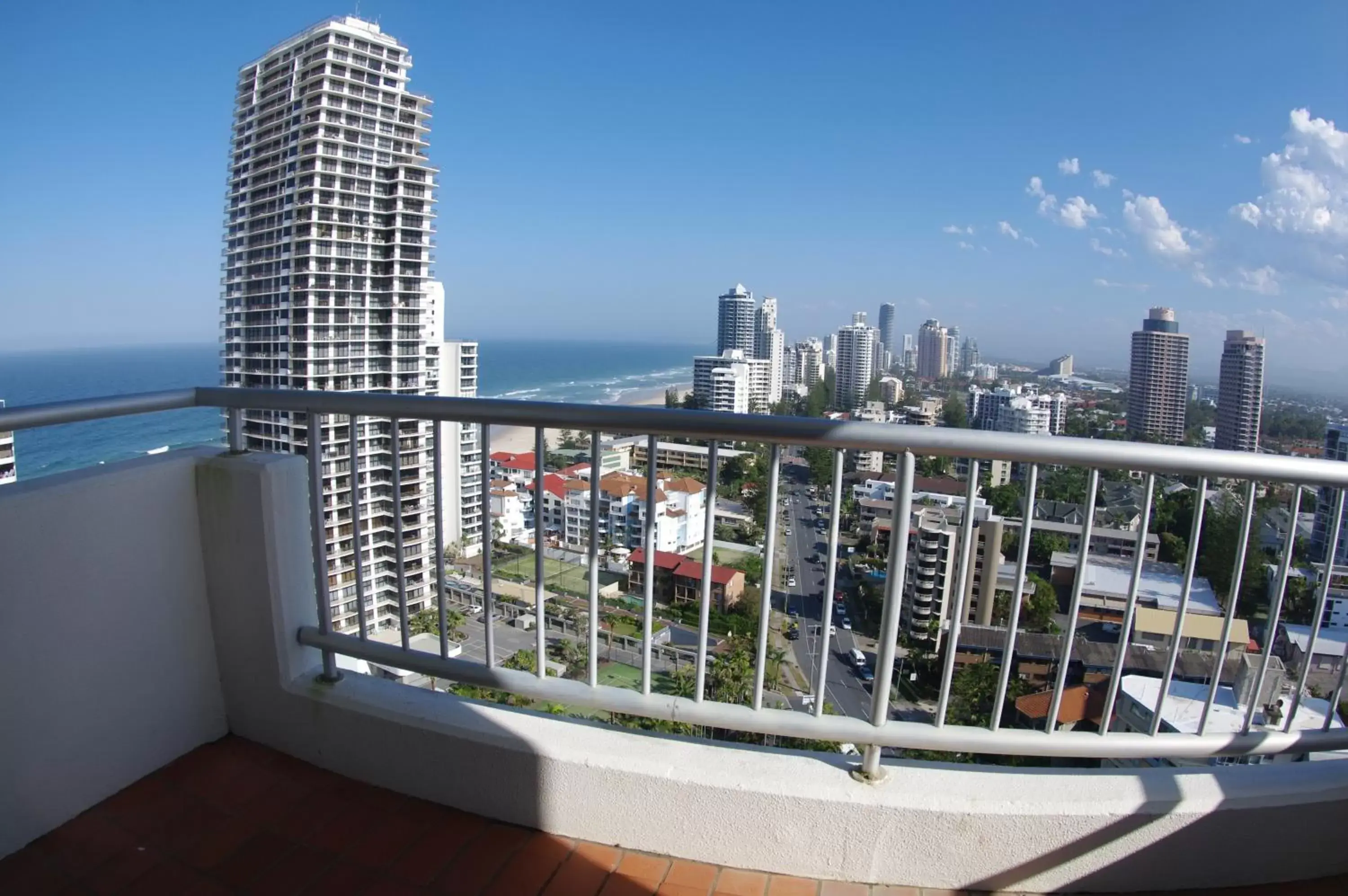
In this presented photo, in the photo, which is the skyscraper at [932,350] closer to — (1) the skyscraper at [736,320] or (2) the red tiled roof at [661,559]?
(1) the skyscraper at [736,320]

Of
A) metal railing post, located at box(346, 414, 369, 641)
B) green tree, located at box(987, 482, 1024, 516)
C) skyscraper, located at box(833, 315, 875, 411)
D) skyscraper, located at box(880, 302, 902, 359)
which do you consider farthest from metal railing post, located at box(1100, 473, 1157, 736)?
skyscraper, located at box(880, 302, 902, 359)

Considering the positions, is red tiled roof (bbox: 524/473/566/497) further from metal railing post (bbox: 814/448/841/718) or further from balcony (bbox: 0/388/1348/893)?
metal railing post (bbox: 814/448/841/718)

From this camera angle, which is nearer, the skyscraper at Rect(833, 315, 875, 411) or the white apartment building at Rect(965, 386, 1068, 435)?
the white apartment building at Rect(965, 386, 1068, 435)

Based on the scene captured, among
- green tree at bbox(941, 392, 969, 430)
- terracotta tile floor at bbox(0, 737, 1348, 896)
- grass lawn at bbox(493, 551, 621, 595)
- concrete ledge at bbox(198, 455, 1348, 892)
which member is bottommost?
terracotta tile floor at bbox(0, 737, 1348, 896)

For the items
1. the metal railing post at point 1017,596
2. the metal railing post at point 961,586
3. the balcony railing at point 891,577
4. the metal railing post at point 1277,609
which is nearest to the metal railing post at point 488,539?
the balcony railing at point 891,577

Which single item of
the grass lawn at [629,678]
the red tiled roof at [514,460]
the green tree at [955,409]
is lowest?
the grass lawn at [629,678]

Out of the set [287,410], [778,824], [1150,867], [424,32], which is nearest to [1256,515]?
[1150,867]

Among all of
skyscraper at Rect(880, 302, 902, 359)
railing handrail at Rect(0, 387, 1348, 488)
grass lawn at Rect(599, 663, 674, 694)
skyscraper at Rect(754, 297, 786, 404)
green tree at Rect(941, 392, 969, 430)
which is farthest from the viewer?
skyscraper at Rect(880, 302, 902, 359)
